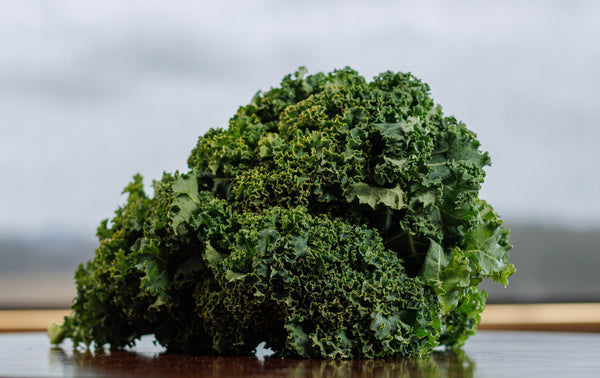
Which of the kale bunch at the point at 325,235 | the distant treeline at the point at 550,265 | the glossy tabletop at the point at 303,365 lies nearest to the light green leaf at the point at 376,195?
the kale bunch at the point at 325,235

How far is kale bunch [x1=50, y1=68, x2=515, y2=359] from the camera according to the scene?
3484 mm

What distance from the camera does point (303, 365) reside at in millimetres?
3279

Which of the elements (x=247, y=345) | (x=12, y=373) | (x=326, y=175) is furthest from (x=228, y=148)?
(x=12, y=373)

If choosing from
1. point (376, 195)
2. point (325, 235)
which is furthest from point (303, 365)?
point (376, 195)

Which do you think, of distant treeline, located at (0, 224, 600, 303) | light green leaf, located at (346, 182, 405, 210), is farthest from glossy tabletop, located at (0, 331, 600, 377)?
distant treeline, located at (0, 224, 600, 303)

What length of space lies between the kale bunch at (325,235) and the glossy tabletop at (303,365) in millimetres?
197

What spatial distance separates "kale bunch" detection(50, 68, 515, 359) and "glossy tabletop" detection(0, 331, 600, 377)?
0.65ft

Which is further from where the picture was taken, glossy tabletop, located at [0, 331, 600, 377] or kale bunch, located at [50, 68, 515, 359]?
kale bunch, located at [50, 68, 515, 359]

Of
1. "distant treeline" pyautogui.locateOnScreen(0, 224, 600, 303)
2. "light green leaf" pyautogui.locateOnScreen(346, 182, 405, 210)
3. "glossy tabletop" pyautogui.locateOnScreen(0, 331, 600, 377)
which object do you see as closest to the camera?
"glossy tabletop" pyautogui.locateOnScreen(0, 331, 600, 377)

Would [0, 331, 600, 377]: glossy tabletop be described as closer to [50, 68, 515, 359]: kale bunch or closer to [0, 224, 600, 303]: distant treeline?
[50, 68, 515, 359]: kale bunch

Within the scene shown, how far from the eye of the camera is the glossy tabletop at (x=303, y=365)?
9.88 feet

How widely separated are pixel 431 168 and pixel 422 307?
2.30 ft

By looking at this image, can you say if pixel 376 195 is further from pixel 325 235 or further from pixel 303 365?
pixel 303 365

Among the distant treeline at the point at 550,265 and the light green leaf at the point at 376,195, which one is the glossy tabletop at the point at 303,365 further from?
the distant treeline at the point at 550,265
